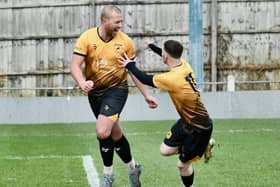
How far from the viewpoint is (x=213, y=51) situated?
2739cm

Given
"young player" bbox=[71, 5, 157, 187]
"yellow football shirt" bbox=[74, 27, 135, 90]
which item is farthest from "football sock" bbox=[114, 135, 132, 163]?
"yellow football shirt" bbox=[74, 27, 135, 90]

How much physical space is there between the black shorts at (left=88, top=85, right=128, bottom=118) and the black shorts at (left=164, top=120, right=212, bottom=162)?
84 cm

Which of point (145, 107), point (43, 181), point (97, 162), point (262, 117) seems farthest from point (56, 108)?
point (43, 181)

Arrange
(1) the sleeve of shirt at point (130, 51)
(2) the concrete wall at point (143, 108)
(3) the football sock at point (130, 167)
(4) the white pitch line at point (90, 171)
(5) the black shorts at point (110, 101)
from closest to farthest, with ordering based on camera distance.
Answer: (5) the black shorts at point (110, 101) → (1) the sleeve of shirt at point (130, 51) → (3) the football sock at point (130, 167) → (4) the white pitch line at point (90, 171) → (2) the concrete wall at point (143, 108)

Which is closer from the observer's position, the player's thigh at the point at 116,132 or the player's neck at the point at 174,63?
the player's neck at the point at 174,63

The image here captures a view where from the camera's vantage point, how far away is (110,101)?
784cm

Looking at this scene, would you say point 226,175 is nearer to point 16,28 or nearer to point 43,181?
point 43,181

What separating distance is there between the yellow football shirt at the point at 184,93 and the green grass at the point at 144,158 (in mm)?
1387

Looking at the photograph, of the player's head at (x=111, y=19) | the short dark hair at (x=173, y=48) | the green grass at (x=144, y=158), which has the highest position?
the player's head at (x=111, y=19)

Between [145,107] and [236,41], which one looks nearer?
[145,107]

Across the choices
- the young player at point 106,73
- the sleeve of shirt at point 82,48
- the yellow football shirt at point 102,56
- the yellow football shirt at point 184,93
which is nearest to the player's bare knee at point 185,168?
the yellow football shirt at point 184,93

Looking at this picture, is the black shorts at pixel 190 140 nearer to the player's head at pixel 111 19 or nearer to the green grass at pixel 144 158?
the green grass at pixel 144 158

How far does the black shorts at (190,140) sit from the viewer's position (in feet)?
23.2

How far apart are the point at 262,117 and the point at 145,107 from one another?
389 centimetres
